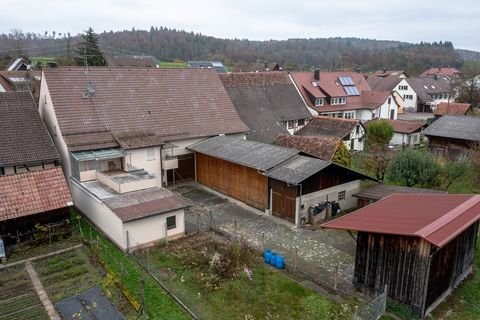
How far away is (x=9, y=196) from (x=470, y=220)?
2114 cm

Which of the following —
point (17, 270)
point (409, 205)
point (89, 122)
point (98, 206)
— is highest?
point (89, 122)

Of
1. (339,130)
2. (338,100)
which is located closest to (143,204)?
(339,130)

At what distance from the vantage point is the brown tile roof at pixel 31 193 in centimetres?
1928

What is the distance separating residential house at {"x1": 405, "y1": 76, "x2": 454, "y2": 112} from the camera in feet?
234

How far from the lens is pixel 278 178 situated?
22.1 m

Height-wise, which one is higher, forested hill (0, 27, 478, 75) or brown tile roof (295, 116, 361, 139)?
forested hill (0, 27, 478, 75)

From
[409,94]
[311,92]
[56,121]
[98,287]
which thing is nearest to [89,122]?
[56,121]

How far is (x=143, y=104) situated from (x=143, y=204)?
12167mm

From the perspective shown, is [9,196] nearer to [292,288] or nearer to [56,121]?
[56,121]

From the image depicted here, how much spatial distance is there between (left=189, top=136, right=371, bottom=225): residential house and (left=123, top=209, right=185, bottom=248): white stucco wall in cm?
605

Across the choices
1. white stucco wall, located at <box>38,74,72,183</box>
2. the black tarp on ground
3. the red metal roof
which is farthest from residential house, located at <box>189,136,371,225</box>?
the black tarp on ground

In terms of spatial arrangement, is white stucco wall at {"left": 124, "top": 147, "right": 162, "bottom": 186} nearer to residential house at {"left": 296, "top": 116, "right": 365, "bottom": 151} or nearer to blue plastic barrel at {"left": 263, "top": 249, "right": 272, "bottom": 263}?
blue plastic barrel at {"left": 263, "top": 249, "right": 272, "bottom": 263}

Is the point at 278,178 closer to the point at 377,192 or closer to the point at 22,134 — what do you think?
the point at 377,192

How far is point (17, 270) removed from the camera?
17406 mm
